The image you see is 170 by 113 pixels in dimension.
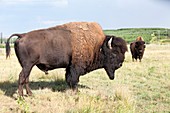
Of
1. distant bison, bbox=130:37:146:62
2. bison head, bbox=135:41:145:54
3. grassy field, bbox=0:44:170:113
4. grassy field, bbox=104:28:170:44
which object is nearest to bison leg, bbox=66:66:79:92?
grassy field, bbox=0:44:170:113

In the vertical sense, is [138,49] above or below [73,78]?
below

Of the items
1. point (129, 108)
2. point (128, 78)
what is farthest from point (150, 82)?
point (129, 108)

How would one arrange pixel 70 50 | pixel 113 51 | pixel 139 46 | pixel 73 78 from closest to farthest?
pixel 70 50 < pixel 73 78 < pixel 113 51 < pixel 139 46

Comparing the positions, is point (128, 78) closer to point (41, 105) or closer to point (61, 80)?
point (61, 80)

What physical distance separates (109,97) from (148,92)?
178cm

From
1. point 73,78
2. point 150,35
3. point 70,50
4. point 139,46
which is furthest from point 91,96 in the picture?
point 150,35

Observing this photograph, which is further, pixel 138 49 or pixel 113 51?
pixel 138 49

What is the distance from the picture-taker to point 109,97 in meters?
8.90

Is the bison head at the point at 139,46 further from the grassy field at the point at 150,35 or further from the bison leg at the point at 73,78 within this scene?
the grassy field at the point at 150,35

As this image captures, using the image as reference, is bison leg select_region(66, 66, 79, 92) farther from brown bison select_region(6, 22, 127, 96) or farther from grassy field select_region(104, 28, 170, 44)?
grassy field select_region(104, 28, 170, 44)

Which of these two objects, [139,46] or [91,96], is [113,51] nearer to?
[91,96]

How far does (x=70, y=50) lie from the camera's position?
977cm

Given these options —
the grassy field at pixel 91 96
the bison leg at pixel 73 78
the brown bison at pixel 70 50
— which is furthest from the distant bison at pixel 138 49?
the bison leg at pixel 73 78

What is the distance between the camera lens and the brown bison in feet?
29.6
